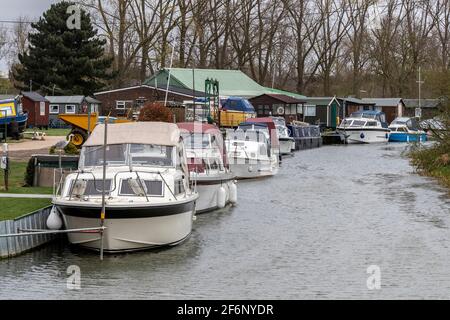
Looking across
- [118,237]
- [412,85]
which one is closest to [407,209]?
[118,237]

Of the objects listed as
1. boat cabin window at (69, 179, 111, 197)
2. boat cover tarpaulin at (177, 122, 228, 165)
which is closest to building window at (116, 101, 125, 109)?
boat cover tarpaulin at (177, 122, 228, 165)

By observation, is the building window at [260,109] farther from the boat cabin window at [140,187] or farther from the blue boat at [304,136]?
the boat cabin window at [140,187]

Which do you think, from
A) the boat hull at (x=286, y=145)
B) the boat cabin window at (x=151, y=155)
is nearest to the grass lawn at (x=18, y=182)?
the boat cabin window at (x=151, y=155)

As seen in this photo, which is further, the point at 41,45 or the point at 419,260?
the point at 41,45

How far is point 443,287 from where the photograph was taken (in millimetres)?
17203

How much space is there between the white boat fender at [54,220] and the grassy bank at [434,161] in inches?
805

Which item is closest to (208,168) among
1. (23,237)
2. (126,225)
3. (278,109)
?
(126,225)

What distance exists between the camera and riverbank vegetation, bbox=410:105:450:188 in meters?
36.1

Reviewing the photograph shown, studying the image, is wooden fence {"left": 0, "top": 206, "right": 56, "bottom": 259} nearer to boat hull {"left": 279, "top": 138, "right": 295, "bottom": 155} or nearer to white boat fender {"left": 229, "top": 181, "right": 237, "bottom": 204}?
white boat fender {"left": 229, "top": 181, "right": 237, "bottom": 204}

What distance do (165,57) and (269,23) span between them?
18.0 metres

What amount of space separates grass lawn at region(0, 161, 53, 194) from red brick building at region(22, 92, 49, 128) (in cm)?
2705

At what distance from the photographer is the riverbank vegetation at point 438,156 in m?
36.1

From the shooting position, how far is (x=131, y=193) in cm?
1898
